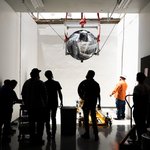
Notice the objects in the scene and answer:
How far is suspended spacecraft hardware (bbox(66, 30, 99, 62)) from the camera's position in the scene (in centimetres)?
980

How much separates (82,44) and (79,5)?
1968 mm

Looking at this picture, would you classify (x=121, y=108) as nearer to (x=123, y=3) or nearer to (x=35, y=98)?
(x=123, y=3)

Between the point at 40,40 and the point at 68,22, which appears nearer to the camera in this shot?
the point at 68,22

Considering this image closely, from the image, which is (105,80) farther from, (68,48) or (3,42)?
(3,42)

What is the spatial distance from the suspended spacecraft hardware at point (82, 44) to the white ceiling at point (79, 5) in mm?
1338

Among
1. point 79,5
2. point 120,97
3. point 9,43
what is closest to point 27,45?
point 9,43

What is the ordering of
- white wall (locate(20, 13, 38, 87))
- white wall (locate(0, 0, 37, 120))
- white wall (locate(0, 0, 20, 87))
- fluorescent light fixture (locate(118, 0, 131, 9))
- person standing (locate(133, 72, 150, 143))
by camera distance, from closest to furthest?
1. person standing (locate(133, 72, 150, 143))
2. fluorescent light fixture (locate(118, 0, 131, 9))
3. white wall (locate(0, 0, 20, 87))
4. white wall (locate(0, 0, 37, 120))
5. white wall (locate(20, 13, 38, 87))

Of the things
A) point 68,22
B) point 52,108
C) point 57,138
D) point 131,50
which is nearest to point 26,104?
point 52,108

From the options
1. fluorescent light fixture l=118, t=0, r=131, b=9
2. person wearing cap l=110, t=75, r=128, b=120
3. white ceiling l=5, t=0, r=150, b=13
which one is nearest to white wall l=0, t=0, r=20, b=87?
white ceiling l=5, t=0, r=150, b=13

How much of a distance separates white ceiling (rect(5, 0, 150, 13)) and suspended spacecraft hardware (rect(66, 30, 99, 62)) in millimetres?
1338

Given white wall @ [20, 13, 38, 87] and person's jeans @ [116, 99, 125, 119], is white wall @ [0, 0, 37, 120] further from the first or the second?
person's jeans @ [116, 99, 125, 119]

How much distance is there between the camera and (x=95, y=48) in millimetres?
10094

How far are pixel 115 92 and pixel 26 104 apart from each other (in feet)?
14.8

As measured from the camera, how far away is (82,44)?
9773 mm
